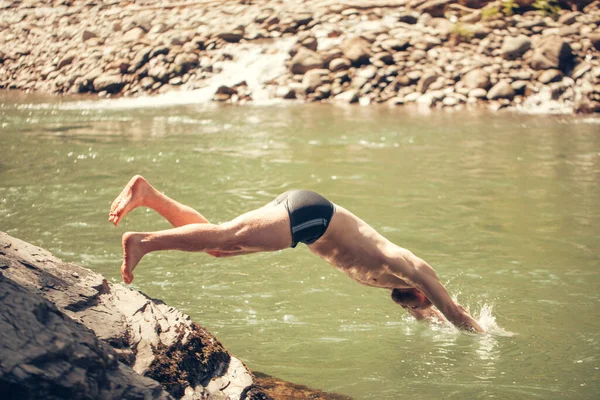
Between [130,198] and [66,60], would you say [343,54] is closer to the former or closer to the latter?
[66,60]

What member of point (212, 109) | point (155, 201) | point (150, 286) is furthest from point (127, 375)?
point (212, 109)

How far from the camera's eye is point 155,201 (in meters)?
4.42

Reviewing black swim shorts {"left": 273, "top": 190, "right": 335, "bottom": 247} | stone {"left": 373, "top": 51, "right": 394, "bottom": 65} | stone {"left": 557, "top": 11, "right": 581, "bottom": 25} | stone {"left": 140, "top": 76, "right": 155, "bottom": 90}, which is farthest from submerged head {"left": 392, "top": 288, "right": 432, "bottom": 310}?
stone {"left": 140, "top": 76, "right": 155, "bottom": 90}

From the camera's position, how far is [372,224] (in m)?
8.04

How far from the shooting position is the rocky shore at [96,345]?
8.94ft

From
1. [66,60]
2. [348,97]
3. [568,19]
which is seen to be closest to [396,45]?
[348,97]

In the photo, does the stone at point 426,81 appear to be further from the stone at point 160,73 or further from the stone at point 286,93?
the stone at point 160,73

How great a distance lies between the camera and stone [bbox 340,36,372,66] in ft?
65.2

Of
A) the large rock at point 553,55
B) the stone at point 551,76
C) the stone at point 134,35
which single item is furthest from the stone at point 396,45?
the stone at point 134,35

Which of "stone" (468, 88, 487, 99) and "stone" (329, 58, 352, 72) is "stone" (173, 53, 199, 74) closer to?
"stone" (329, 58, 352, 72)

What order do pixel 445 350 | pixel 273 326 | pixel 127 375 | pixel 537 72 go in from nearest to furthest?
pixel 127 375
pixel 445 350
pixel 273 326
pixel 537 72

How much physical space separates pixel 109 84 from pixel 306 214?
1947 centimetres

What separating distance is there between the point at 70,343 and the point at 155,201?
1655mm

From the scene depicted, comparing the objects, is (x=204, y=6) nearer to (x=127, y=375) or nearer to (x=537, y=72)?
(x=537, y=72)
